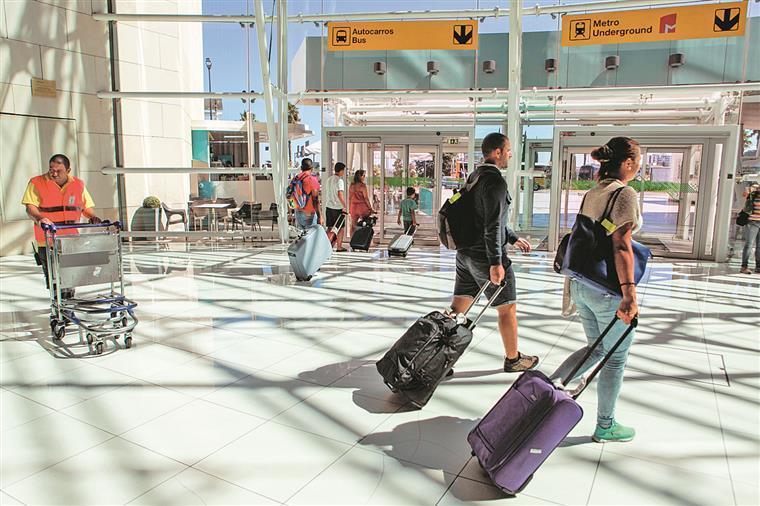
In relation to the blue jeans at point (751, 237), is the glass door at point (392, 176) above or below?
above

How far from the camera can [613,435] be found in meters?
3.01

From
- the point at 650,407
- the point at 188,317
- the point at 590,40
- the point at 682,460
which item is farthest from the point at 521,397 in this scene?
the point at 590,40

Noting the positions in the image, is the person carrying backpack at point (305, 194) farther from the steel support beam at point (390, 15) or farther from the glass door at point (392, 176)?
the glass door at point (392, 176)

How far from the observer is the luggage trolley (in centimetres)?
449

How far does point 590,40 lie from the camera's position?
362 inches

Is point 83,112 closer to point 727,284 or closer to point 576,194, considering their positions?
point 576,194

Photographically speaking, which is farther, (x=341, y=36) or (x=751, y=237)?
(x=341, y=36)

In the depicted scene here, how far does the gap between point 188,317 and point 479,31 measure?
23.9ft

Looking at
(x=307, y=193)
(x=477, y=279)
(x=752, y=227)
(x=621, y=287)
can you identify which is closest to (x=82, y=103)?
(x=307, y=193)

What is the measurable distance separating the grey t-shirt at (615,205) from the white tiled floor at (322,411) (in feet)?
4.05

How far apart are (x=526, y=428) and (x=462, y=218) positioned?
1.57m

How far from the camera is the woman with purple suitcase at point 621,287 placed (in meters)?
2.63

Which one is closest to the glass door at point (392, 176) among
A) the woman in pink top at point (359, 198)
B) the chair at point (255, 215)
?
the woman in pink top at point (359, 198)

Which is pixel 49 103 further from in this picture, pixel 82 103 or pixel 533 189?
pixel 533 189
